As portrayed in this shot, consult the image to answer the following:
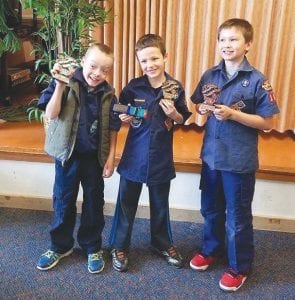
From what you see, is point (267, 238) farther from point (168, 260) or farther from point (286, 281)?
point (168, 260)

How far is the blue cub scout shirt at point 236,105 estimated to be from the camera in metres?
1.58

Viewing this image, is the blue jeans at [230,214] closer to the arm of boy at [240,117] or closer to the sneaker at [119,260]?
the arm of boy at [240,117]

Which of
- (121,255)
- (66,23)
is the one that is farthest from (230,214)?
(66,23)

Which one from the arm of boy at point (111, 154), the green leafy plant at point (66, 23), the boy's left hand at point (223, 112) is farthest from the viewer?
the green leafy plant at point (66, 23)

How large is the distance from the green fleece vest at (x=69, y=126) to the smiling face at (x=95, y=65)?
6 cm

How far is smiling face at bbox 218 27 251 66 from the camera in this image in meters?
1.55

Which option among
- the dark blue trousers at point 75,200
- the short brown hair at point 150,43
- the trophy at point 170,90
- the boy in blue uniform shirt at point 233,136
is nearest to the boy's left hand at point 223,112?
the boy in blue uniform shirt at point 233,136

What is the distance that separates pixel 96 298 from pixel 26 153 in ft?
3.14

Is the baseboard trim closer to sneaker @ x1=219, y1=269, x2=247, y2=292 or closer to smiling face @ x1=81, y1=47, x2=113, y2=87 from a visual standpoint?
sneaker @ x1=219, y1=269, x2=247, y2=292

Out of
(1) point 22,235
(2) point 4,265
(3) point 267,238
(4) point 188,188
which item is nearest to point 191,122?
(4) point 188,188

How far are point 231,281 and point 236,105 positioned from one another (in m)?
0.76

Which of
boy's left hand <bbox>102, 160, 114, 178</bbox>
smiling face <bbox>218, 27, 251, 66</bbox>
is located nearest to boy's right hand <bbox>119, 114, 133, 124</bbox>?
boy's left hand <bbox>102, 160, 114, 178</bbox>

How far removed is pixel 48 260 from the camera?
187 cm

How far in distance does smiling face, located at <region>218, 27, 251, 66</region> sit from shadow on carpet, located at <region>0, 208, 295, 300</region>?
980 mm
